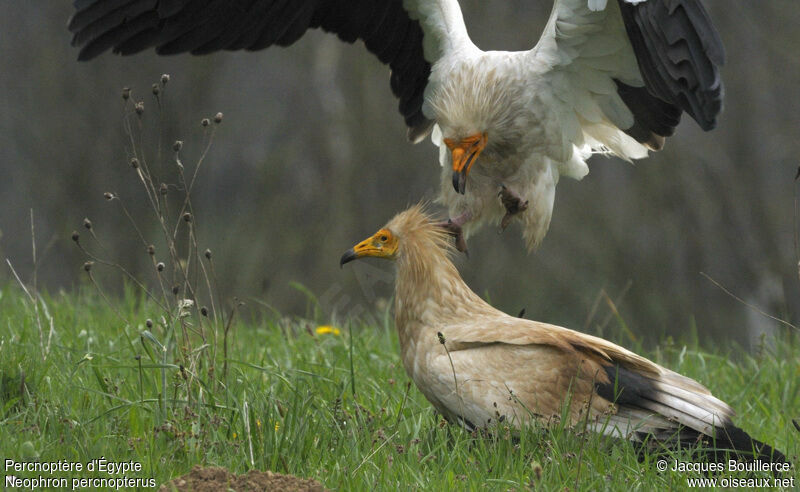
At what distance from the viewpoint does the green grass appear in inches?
127

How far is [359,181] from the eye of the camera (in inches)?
385

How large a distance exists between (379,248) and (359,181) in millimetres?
5537

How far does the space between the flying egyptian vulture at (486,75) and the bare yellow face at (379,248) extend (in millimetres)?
1142

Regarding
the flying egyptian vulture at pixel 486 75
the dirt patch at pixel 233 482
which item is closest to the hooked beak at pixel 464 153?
the flying egyptian vulture at pixel 486 75

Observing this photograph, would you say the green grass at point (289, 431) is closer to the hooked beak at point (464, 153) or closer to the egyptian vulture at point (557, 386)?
the egyptian vulture at point (557, 386)

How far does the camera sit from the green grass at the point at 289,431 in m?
3.23

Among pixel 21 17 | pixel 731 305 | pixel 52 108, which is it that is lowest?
pixel 731 305

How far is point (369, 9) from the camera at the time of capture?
239 inches

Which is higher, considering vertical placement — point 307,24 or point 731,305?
point 307,24

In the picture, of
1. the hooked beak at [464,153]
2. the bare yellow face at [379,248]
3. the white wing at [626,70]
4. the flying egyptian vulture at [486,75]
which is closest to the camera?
the white wing at [626,70]

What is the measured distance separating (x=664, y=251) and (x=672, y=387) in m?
5.66

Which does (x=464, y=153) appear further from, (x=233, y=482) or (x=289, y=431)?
(x=233, y=482)

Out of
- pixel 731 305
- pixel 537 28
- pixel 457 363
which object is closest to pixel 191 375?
pixel 457 363

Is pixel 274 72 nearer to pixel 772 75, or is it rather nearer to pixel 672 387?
pixel 772 75
